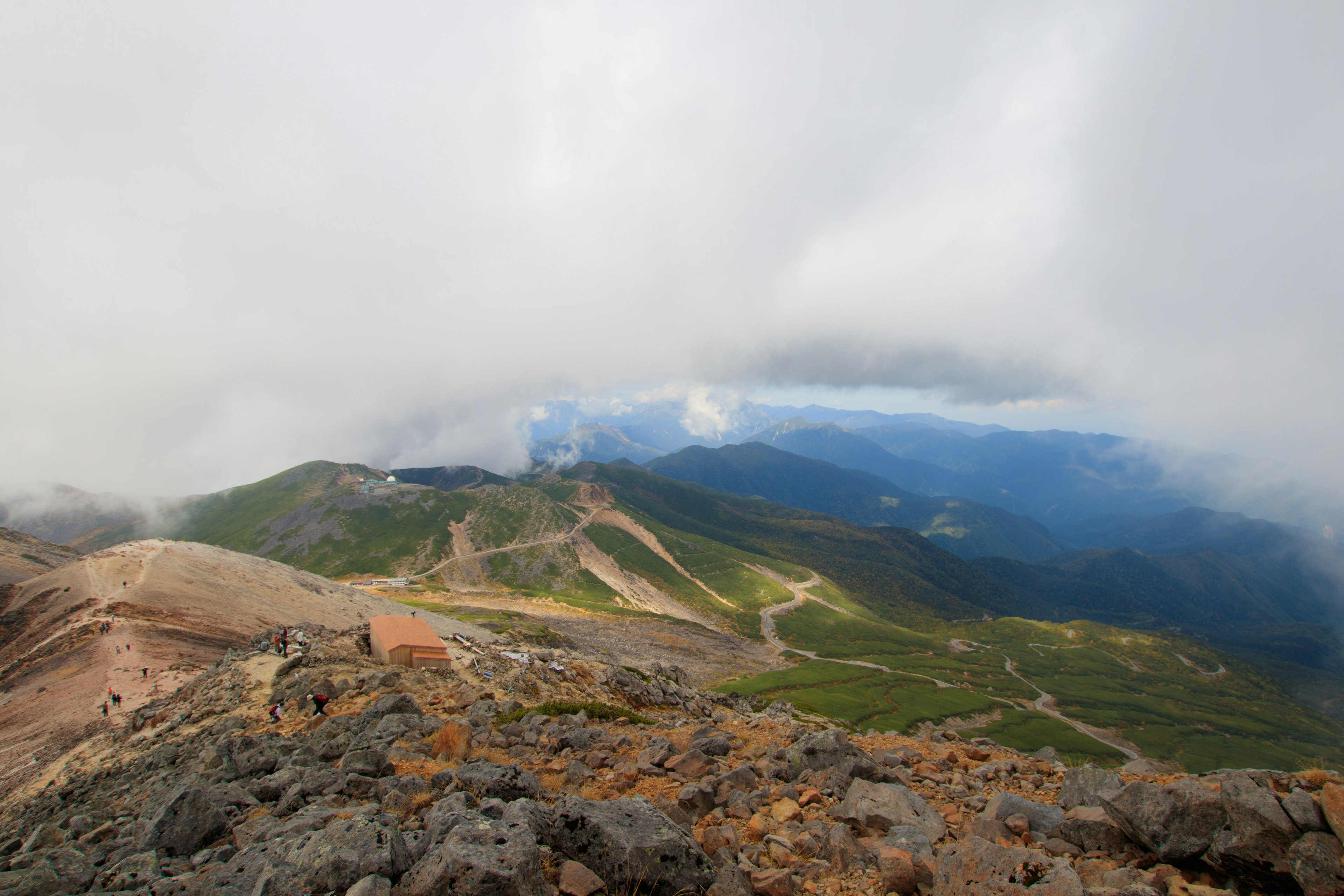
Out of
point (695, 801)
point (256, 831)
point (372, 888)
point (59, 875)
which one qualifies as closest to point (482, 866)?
point (372, 888)

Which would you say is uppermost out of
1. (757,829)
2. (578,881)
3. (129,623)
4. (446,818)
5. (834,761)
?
(446,818)

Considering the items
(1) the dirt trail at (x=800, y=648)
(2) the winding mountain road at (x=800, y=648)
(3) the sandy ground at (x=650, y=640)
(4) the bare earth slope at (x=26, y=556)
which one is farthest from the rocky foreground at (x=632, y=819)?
(2) the winding mountain road at (x=800, y=648)

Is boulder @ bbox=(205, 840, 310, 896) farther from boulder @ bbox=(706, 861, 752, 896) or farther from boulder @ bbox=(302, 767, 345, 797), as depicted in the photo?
boulder @ bbox=(706, 861, 752, 896)

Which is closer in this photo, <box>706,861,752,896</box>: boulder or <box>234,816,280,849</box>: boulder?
<box>706,861,752,896</box>: boulder

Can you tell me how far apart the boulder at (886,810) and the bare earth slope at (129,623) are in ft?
137

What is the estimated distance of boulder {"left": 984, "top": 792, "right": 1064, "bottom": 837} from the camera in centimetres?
1085

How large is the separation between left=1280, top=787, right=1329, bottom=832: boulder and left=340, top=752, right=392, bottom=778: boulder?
18459 mm

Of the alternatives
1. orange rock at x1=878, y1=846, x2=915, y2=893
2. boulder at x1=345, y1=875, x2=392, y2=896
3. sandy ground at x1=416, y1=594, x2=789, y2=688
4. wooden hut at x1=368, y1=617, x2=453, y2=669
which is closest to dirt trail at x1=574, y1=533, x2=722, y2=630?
sandy ground at x1=416, y1=594, x2=789, y2=688

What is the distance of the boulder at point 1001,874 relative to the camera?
7.60 metres

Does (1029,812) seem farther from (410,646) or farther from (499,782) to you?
(410,646)

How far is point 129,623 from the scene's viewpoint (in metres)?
48.6

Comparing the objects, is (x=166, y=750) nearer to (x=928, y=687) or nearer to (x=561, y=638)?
(x=561, y=638)

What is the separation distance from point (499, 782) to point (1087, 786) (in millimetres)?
13538

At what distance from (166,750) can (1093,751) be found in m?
129
